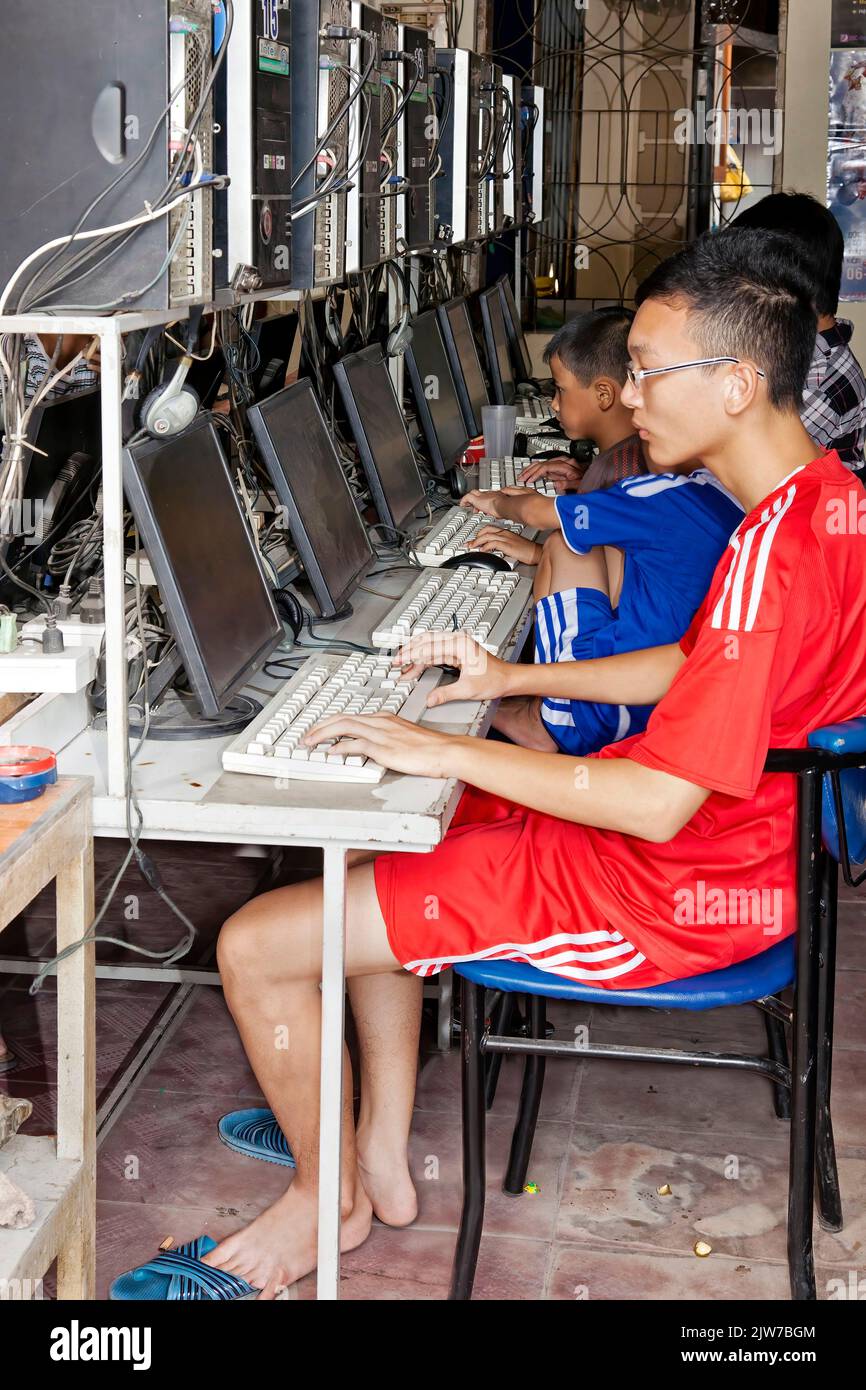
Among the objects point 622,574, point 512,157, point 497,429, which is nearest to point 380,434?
point 622,574

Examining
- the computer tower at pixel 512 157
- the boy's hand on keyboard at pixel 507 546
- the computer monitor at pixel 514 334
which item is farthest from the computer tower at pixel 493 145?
the boy's hand on keyboard at pixel 507 546

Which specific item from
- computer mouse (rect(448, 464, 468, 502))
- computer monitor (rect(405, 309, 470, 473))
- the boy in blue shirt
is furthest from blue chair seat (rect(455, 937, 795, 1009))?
computer monitor (rect(405, 309, 470, 473))

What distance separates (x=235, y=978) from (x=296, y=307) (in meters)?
1.59

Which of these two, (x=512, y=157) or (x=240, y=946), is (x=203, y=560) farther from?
(x=512, y=157)

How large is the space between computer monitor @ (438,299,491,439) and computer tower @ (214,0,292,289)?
6.28ft

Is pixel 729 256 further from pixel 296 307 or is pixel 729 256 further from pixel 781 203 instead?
pixel 781 203

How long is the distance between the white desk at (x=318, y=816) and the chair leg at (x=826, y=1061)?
0.48 m

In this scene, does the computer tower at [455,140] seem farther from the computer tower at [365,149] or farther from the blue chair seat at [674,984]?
the blue chair seat at [674,984]

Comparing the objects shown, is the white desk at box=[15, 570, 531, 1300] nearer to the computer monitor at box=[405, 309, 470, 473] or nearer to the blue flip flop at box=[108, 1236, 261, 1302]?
the blue flip flop at box=[108, 1236, 261, 1302]

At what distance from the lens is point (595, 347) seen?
113 inches

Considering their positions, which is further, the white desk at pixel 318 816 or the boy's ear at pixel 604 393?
the boy's ear at pixel 604 393

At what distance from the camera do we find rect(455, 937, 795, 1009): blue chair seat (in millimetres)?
1763

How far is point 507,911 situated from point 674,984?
210 mm

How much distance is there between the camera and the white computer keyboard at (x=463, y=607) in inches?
87.0
